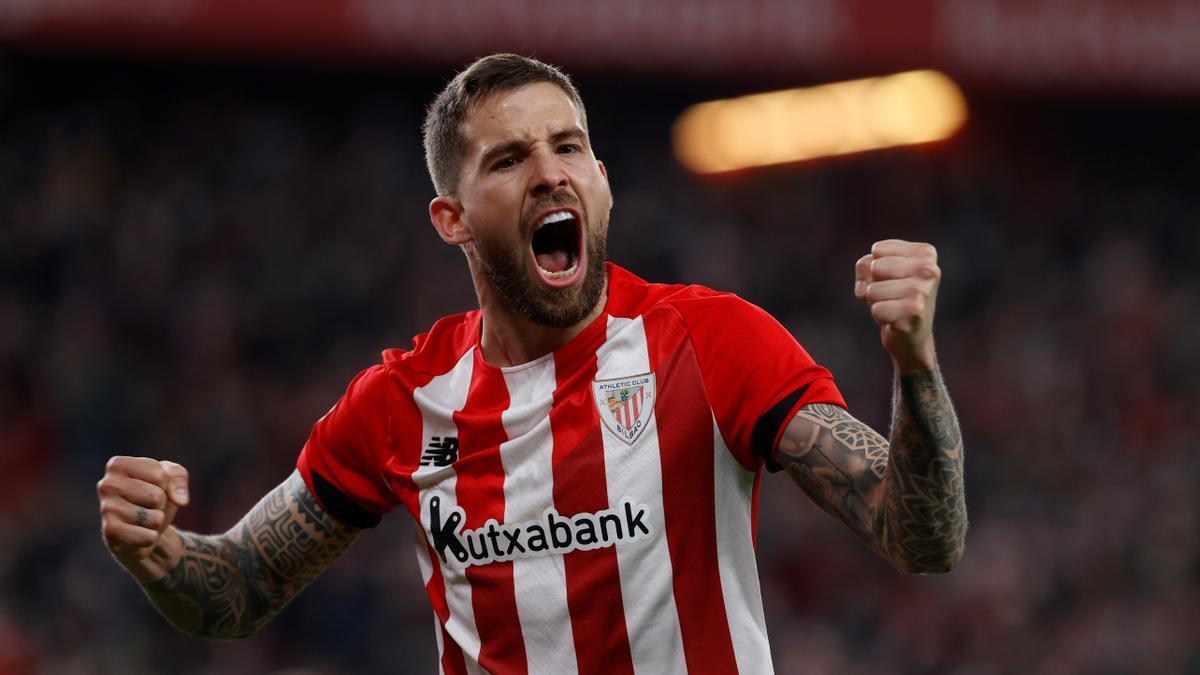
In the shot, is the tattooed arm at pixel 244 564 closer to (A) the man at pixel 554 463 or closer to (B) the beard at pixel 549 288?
(A) the man at pixel 554 463

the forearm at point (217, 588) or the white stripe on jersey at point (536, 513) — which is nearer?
the white stripe on jersey at point (536, 513)

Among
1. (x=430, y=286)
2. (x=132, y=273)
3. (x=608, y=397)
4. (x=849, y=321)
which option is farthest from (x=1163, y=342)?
(x=608, y=397)

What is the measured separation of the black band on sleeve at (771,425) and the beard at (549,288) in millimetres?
528

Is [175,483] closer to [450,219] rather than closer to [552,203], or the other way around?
[450,219]

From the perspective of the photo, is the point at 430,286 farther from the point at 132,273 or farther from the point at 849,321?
the point at 849,321

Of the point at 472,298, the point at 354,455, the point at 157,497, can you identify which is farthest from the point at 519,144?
the point at 472,298

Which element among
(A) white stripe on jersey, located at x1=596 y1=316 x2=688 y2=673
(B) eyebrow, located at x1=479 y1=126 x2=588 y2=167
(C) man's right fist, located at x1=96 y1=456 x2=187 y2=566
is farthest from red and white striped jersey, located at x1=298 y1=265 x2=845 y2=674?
(C) man's right fist, located at x1=96 y1=456 x2=187 y2=566

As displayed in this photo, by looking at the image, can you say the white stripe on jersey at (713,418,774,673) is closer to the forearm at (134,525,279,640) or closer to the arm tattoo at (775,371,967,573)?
the arm tattoo at (775,371,967,573)

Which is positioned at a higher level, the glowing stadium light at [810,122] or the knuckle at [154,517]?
the glowing stadium light at [810,122]

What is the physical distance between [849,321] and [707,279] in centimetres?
127

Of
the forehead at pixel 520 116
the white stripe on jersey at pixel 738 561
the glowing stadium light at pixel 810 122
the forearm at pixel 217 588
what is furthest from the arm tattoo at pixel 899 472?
the glowing stadium light at pixel 810 122

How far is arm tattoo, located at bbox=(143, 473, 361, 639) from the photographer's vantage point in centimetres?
328

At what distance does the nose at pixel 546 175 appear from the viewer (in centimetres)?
308

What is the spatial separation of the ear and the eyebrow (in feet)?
0.51
